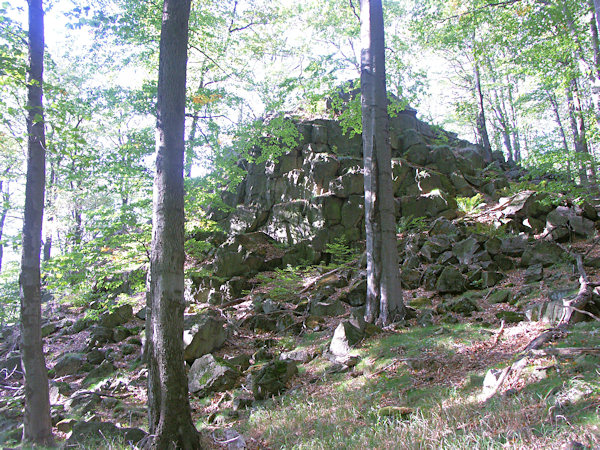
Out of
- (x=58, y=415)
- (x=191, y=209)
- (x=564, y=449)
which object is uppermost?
(x=191, y=209)

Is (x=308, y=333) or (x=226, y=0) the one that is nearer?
(x=308, y=333)

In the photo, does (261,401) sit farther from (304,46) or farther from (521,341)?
(304,46)

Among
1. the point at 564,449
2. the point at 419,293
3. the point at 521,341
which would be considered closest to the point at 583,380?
the point at 564,449

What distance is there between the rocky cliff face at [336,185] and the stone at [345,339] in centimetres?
826

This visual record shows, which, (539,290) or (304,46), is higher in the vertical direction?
(304,46)

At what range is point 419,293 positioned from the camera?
398 inches

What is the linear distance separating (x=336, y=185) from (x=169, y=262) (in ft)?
42.5

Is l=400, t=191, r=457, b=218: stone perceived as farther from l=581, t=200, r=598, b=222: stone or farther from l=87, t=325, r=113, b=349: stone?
l=87, t=325, r=113, b=349: stone

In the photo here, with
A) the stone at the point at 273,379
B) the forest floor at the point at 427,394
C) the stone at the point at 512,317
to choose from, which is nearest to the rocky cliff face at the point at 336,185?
the forest floor at the point at 427,394

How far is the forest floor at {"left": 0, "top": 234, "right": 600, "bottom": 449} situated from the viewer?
3.31m

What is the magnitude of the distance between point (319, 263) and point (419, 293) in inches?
242

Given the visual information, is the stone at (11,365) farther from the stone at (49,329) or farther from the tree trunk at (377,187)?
the tree trunk at (377,187)

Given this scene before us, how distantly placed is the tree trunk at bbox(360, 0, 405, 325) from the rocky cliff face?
7377 millimetres

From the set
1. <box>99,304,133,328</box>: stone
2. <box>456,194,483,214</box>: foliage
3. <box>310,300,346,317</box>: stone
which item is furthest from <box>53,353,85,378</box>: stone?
<box>456,194,483,214</box>: foliage
